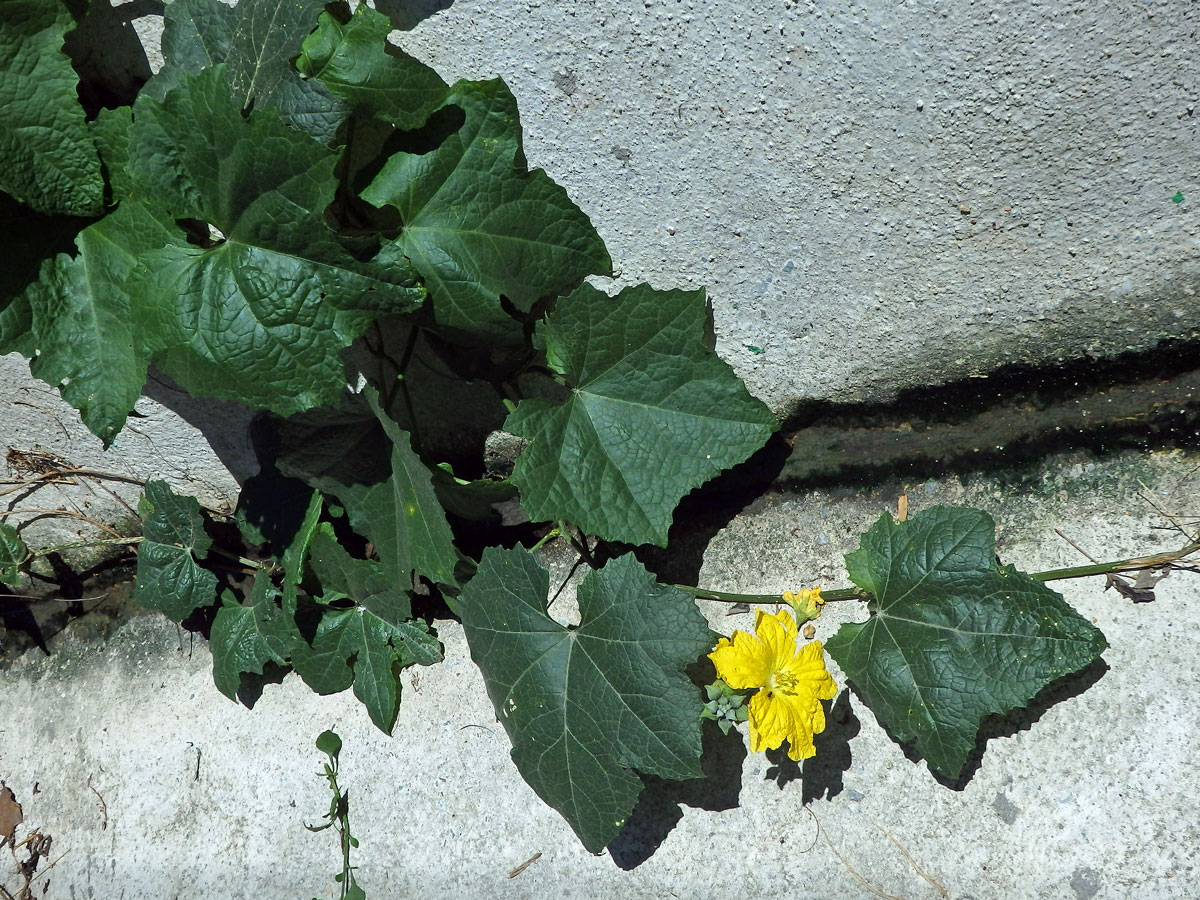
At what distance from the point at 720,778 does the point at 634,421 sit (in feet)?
2.58

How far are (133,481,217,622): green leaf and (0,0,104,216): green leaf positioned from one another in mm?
771

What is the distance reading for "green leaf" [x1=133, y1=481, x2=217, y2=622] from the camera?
217 centimetres

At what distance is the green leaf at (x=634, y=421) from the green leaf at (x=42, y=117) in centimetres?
90

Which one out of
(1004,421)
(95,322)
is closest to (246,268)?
(95,322)

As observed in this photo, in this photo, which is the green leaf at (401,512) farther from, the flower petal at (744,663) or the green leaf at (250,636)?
the flower petal at (744,663)

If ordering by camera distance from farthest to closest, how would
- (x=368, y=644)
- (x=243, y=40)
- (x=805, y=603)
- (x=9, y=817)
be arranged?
(x=9, y=817) → (x=368, y=644) → (x=805, y=603) → (x=243, y=40)

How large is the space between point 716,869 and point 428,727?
2.41 ft

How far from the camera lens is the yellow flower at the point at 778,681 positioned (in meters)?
1.73

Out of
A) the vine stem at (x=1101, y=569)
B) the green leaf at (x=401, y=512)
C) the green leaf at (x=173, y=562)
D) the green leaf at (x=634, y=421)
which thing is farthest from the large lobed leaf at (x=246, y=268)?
the vine stem at (x=1101, y=569)

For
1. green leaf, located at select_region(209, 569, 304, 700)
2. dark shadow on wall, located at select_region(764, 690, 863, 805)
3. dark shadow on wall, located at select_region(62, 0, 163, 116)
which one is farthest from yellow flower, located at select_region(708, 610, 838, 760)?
dark shadow on wall, located at select_region(62, 0, 163, 116)

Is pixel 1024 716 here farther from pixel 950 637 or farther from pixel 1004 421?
pixel 1004 421

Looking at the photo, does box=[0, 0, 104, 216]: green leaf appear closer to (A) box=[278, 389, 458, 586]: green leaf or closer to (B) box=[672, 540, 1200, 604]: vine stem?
(A) box=[278, 389, 458, 586]: green leaf

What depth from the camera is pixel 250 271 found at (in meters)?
1.51

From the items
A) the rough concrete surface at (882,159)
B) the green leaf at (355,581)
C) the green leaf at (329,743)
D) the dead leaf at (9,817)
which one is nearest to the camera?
the rough concrete surface at (882,159)
